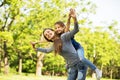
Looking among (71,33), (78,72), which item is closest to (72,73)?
(78,72)

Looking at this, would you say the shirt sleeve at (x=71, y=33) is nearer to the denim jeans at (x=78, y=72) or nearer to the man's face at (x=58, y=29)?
the man's face at (x=58, y=29)

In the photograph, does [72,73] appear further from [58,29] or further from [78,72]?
[58,29]

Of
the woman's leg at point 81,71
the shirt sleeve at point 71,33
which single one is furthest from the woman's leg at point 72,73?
the shirt sleeve at point 71,33

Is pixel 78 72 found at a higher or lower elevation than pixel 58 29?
lower

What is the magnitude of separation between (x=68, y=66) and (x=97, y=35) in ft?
150

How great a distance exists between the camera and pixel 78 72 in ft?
19.5

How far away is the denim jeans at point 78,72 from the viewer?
19.4ft

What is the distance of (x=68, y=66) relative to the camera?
6090 mm

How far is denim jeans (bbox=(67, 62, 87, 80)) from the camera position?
5.92 m

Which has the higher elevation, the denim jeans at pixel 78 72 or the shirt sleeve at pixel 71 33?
the shirt sleeve at pixel 71 33

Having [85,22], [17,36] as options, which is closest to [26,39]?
[17,36]

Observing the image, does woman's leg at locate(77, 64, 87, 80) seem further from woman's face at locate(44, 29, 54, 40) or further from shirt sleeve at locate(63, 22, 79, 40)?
woman's face at locate(44, 29, 54, 40)

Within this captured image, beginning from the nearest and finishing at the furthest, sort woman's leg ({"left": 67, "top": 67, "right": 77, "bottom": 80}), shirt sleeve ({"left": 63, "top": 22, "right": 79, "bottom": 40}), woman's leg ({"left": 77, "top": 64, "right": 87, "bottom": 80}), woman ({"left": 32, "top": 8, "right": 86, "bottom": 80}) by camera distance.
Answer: shirt sleeve ({"left": 63, "top": 22, "right": 79, "bottom": 40}) → woman ({"left": 32, "top": 8, "right": 86, "bottom": 80}) → woman's leg ({"left": 77, "top": 64, "right": 87, "bottom": 80}) → woman's leg ({"left": 67, "top": 67, "right": 77, "bottom": 80})

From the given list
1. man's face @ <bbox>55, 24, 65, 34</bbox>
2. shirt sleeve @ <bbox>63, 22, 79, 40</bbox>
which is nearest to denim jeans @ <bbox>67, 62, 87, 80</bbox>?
shirt sleeve @ <bbox>63, 22, 79, 40</bbox>
